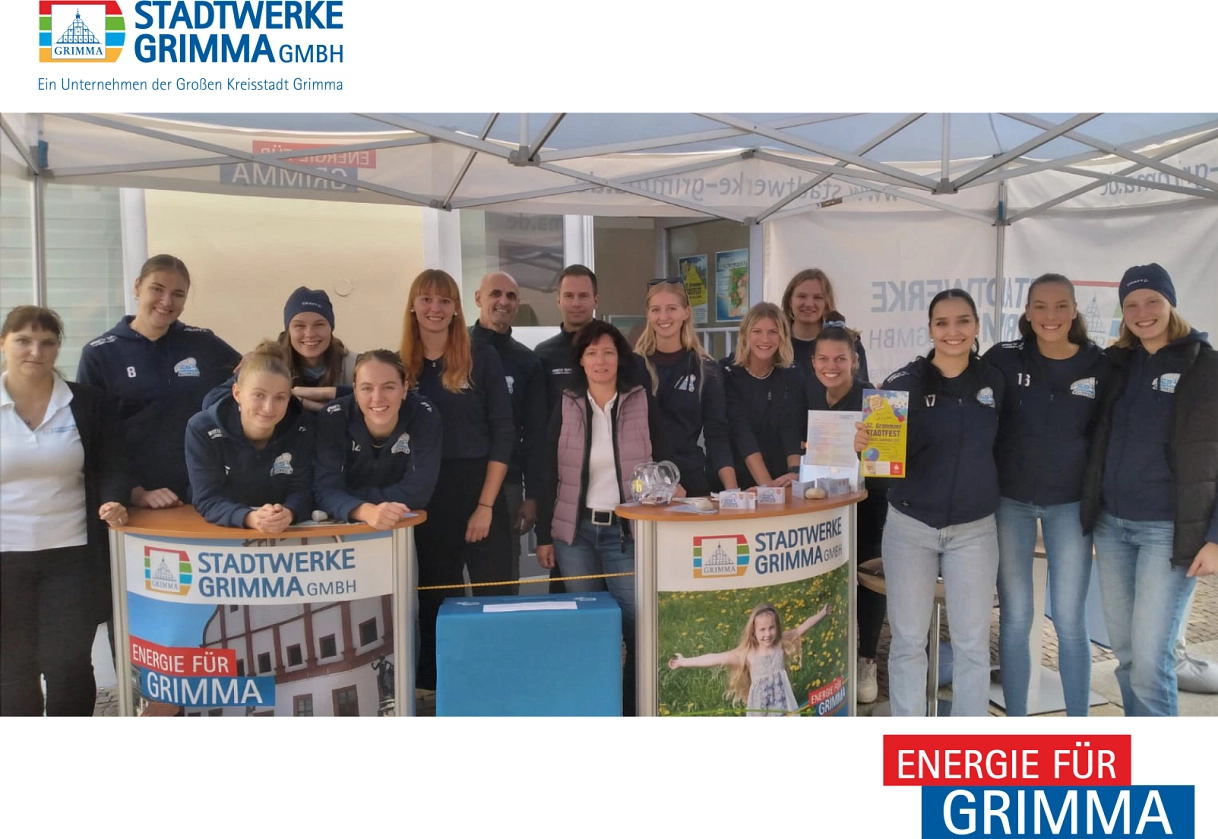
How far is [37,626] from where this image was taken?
278cm

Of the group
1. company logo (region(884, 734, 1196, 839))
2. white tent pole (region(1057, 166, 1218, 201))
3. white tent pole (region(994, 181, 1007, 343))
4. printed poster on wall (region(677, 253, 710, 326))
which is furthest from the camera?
white tent pole (region(994, 181, 1007, 343))

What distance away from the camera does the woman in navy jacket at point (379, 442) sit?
2854mm

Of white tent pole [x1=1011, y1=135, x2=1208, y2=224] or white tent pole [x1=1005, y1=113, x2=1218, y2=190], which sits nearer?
white tent pole [x1=1005, y1=113, x2=1218, y2=190]

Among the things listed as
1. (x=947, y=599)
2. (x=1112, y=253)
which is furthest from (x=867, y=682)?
(x=1112, y=253)

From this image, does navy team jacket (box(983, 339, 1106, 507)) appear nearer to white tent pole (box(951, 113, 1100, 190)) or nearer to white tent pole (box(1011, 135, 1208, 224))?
white tent pole (box(951, 113, 1100, 190))

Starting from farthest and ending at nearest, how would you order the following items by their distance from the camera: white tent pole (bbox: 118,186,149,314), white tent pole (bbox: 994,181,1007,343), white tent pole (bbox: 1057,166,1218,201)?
white tent pole (bbox: 994,181,1007,343), white tent pole (bbox: 118,186,149,314), white tent pole (bbox: 1057,166,1218,201)

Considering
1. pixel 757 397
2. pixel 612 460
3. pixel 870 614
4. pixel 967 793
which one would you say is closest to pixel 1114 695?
pixel 870 614

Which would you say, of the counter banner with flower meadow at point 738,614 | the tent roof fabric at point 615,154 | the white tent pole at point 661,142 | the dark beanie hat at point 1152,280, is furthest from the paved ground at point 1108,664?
the white tent pole at point 661,142

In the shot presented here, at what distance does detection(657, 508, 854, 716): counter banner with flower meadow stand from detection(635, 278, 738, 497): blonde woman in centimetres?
43

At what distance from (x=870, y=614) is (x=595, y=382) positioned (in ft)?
5.51

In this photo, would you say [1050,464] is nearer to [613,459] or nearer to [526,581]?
[613,459]

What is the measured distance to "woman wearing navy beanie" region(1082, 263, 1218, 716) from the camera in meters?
2.67

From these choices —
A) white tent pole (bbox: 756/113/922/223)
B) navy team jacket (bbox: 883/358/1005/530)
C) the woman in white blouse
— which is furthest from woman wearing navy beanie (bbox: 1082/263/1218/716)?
the woman in white blouse

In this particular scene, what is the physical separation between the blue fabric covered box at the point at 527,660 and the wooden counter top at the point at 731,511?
1.08 ft
